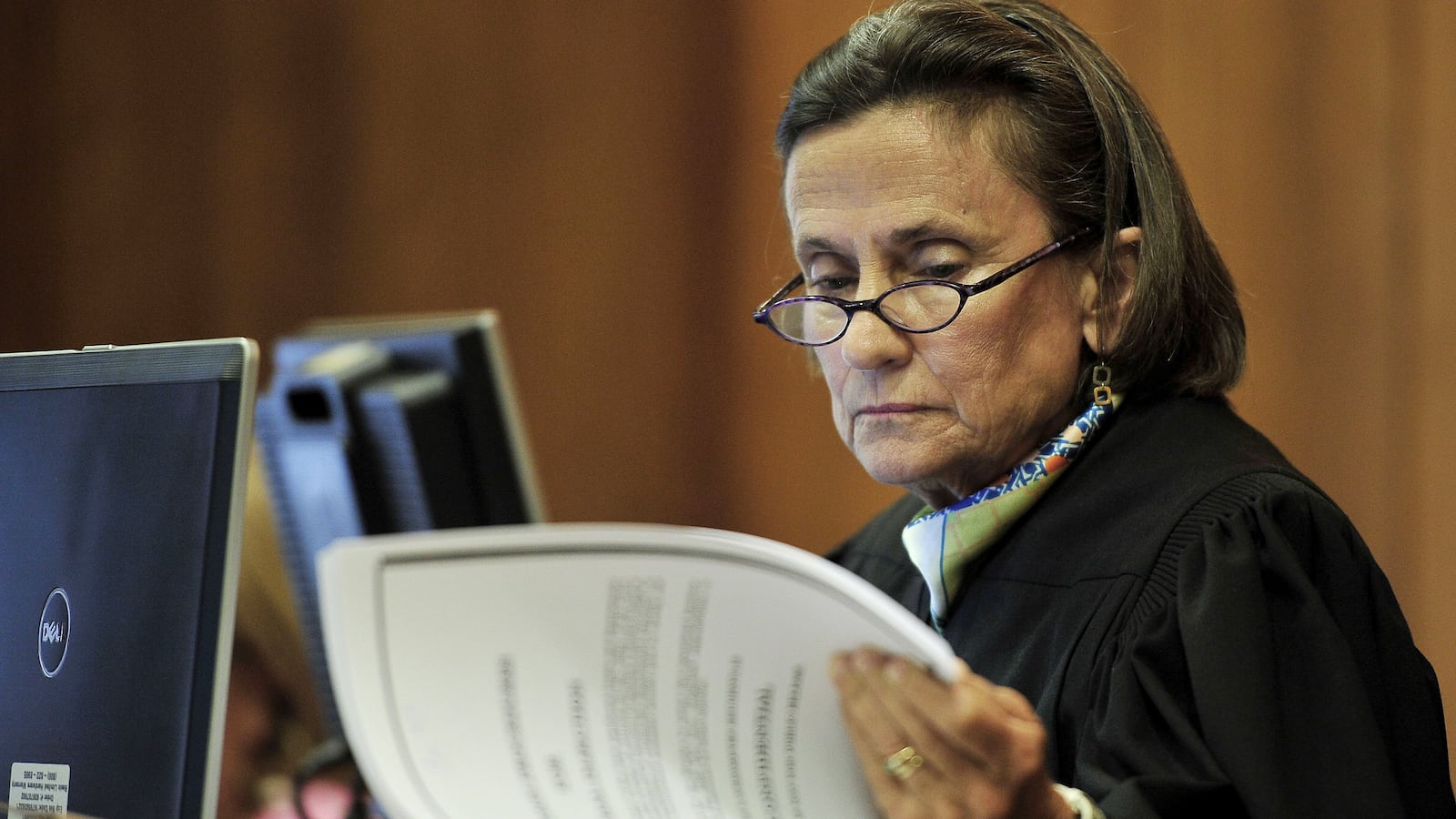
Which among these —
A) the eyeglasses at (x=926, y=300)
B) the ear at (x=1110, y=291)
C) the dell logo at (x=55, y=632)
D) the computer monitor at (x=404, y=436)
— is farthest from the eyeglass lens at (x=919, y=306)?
the dell logo at (x=55, y=632)

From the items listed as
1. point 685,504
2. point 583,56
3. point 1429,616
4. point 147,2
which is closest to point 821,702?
point 1429,616

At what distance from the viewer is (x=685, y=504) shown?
3.21 meters

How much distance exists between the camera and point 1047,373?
1.30 metres

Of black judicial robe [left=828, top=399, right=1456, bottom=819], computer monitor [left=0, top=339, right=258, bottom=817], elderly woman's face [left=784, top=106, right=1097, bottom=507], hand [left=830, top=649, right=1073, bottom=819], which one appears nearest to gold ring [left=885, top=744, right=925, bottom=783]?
hand [left=830, top=649, right=1073, bottom=819]

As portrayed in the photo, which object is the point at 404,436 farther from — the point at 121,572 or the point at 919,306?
the point at 919,306

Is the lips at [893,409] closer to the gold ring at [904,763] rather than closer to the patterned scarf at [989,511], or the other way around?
the patterned scarf at [989,511]

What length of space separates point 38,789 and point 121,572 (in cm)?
18

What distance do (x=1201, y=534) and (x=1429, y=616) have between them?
142 centimetres

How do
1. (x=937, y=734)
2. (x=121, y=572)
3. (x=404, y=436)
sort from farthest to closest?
(x=404, y=436) < (x=121, y=572) < (x=937, y=734)

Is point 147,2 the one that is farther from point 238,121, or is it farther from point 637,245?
point 637,245

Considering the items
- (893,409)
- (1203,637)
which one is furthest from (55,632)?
(1203,637)

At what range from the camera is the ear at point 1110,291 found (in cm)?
131

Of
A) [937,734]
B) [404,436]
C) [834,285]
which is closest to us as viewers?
[937,734]

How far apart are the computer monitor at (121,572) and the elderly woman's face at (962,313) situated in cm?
60
